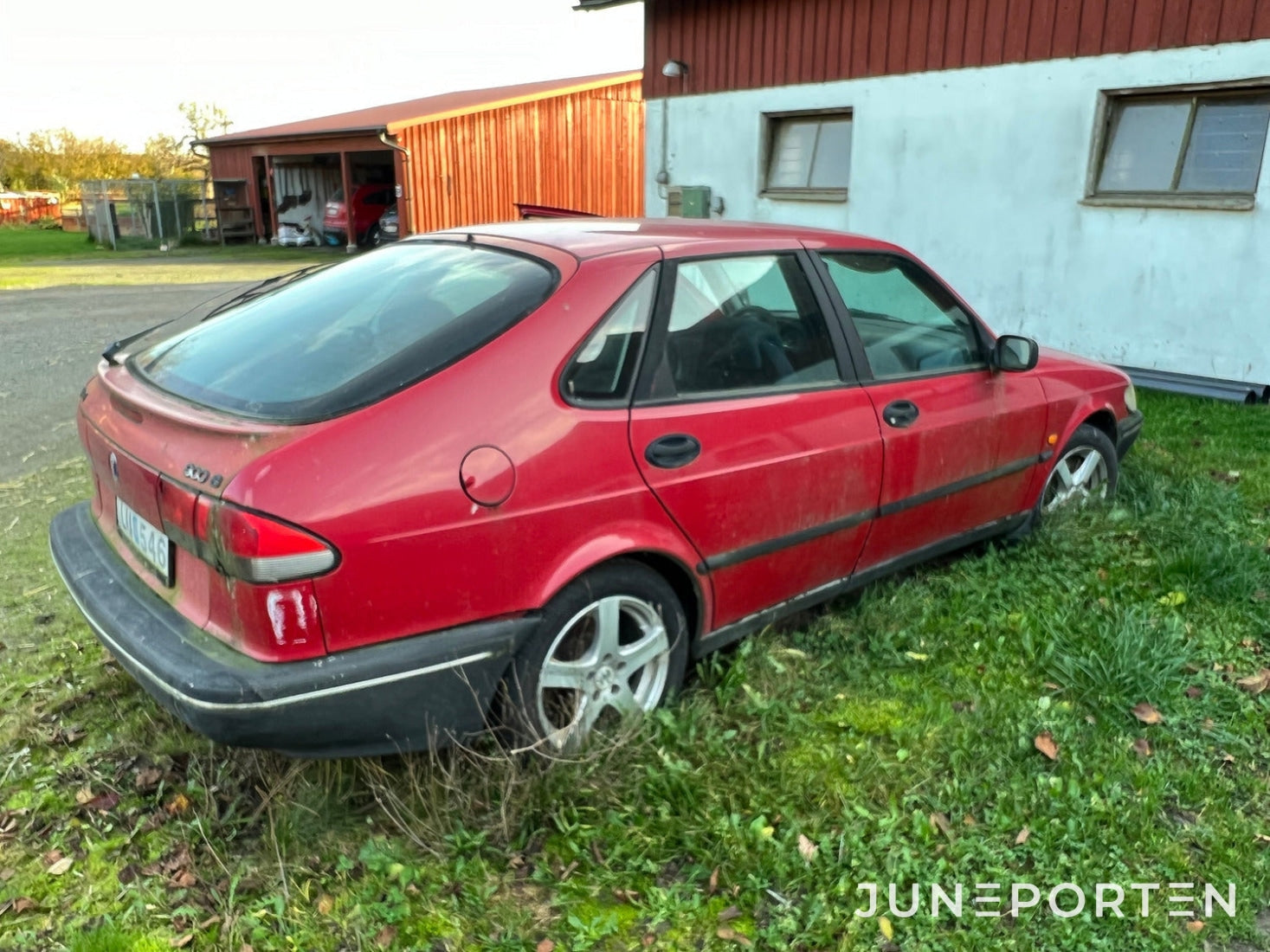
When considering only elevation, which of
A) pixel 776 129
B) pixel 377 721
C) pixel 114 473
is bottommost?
pixel 377 721

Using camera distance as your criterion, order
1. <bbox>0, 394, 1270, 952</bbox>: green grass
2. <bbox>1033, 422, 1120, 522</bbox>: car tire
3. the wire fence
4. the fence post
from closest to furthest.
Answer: <bbox>0, 394, 1270, 952</bbox>: green grass, <bbox>1033, 422, 1120, 522</bbox>: car tire, the fence post, the wire fence

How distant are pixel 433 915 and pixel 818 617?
1.98 m

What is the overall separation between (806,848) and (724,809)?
9.6 inches

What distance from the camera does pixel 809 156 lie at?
10.4m

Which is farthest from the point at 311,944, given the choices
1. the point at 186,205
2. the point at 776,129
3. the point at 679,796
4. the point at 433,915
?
the point at 186,205

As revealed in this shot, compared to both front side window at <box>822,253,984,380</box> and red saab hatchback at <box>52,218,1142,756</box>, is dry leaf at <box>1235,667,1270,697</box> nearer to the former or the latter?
red saab hatchback at <box>52,218,1142,756</box>

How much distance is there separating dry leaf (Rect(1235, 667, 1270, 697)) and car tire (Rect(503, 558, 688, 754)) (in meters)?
1.92

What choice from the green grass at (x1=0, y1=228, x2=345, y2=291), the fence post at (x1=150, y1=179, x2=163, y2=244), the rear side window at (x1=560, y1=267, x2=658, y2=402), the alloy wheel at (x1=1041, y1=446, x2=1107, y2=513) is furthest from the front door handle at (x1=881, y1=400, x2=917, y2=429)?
the fence post at (x1=150, y1=179, x2=163, y2=244)

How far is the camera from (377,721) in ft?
7.95

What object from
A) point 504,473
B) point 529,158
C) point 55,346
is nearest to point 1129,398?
point 504,473

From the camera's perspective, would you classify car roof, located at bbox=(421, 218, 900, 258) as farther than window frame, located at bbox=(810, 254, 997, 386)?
No

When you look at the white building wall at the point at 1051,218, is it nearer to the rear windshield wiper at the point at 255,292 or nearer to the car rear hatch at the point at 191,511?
the rear windshield wiper at the point at 255,292

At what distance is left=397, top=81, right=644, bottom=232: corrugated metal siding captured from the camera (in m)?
21.8

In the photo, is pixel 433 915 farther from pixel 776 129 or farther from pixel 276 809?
pixel 776 129
